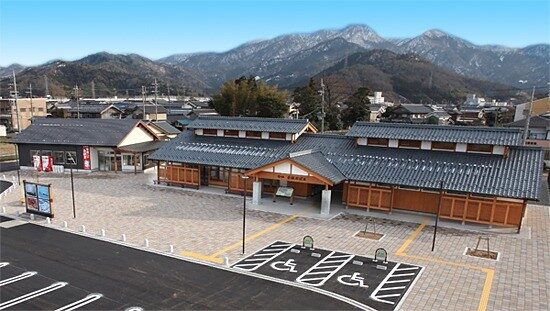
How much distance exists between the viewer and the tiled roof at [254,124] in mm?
31641

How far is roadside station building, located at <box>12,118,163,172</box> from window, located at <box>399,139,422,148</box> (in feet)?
83.3

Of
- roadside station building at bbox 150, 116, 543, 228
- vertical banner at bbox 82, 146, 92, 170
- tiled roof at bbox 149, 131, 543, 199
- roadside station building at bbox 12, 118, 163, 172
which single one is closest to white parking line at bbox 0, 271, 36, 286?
roadside station building at bbox 150, 116, 543, 228

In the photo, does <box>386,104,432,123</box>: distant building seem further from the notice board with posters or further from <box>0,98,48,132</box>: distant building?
<box>0,98,48,132</box>: distant building

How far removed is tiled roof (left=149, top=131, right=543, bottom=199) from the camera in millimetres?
22688

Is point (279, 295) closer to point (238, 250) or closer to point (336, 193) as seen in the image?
point (238, 250)

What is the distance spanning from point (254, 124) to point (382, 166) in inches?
474

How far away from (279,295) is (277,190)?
44.9ft

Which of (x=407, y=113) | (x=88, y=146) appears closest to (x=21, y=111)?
(x=88, y=146)

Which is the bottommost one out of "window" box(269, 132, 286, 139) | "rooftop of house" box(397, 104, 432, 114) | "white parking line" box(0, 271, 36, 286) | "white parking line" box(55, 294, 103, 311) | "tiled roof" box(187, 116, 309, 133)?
"white parking line" box(0, 271, 36, 286)

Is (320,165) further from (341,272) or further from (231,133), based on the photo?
(341,272)

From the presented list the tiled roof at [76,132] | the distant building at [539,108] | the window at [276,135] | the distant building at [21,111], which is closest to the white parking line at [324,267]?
the window at [276,135]

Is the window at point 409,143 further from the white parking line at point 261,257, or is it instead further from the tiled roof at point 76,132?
the tiled roof at point 76,132

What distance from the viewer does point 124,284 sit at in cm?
1513

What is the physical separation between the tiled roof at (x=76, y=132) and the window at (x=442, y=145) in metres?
29.5
